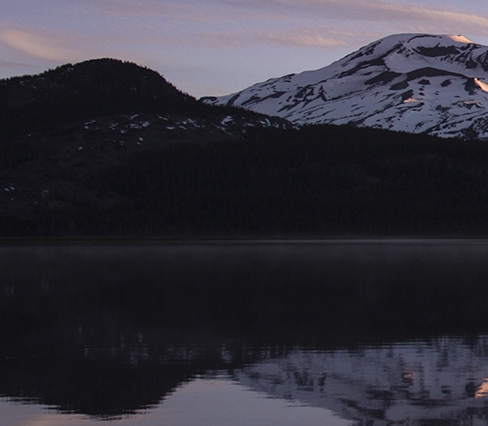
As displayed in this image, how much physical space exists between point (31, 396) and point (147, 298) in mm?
29801

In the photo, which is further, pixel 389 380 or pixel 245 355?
pixel 245 355

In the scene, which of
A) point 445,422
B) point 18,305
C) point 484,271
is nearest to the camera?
point 445,422

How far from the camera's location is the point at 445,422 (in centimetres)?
2525

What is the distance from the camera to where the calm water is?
Result: 2689 cm

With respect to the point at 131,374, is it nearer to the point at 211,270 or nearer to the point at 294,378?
the point at 294,378

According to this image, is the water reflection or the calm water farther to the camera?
the calm water

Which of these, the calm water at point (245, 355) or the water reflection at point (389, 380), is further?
the calm water at point (245, 355)

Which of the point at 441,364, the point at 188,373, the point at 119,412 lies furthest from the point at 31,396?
the point at 441,364

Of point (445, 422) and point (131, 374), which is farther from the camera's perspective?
point (131, 374)

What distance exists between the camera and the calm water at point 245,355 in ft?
88.2

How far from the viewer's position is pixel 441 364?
33844 mm

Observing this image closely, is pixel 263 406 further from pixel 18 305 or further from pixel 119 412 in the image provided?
pixel 18 305

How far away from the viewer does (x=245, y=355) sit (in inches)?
1419

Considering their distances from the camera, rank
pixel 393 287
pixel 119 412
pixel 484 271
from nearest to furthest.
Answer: pixel 119 412 → pixel 393 287 → pixel 484 271
